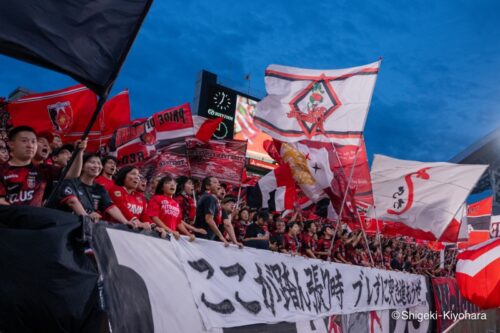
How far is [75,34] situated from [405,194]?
31.5ft

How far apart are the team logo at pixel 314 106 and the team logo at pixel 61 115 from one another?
4.16m

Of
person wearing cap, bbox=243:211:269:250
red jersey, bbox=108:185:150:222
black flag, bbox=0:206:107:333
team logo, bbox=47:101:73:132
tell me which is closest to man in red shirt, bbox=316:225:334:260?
person wearing cap, bbox=243:211:269:250

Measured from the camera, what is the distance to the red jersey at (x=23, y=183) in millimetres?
3580

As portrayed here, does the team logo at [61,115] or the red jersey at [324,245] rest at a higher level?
the team logo at [61,115]

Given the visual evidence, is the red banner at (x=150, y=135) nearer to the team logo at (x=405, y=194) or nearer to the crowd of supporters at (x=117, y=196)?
the crowd of supporters at (x=117, y=196)

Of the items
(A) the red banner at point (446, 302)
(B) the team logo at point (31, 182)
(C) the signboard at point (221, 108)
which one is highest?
(C) the signboard at point (221, 108)

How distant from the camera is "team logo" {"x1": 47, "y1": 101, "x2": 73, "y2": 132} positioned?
7.55 meters

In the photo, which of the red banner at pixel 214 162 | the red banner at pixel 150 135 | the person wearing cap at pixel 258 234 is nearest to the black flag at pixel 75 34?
the person wearing cap at pixel 258 234

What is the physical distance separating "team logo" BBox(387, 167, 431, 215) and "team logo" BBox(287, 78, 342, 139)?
3621 mm

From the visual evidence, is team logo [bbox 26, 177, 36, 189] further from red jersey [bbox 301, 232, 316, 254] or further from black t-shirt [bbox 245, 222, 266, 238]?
red jersey [bbox 301, 232, 316, 254]

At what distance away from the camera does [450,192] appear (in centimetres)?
1060

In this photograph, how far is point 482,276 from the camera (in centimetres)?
478

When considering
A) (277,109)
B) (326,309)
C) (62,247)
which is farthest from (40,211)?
(277,109)

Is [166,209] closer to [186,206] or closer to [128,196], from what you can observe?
[128,196]
